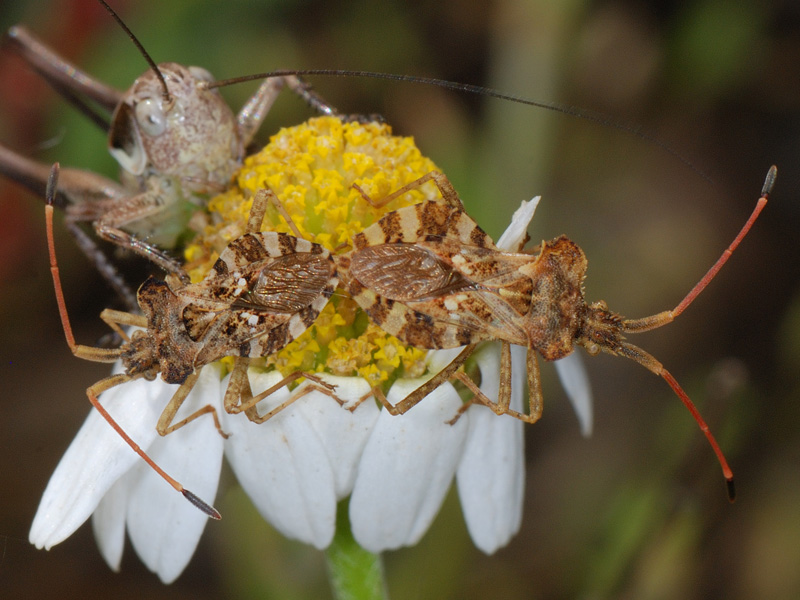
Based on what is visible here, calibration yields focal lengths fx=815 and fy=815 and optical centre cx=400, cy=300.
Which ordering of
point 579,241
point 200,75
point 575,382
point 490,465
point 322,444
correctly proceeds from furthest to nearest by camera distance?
point 579,241, point 200,75, point 575,382, point 490,465, point 322,444

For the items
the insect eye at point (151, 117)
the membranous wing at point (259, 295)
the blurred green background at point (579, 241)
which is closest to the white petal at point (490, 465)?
the membranous wing at point (259, 295)

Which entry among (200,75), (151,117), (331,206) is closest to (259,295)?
(331,206)

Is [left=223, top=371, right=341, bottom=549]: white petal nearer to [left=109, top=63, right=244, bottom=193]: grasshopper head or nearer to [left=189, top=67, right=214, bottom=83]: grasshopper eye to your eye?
[left=109, top=63, right=244, bottom=193]: grasshopper head

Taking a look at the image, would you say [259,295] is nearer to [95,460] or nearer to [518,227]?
[95,460]

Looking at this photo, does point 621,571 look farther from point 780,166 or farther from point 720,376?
point 780,166

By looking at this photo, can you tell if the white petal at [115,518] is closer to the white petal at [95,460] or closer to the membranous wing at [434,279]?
the white petal at [95,460]
